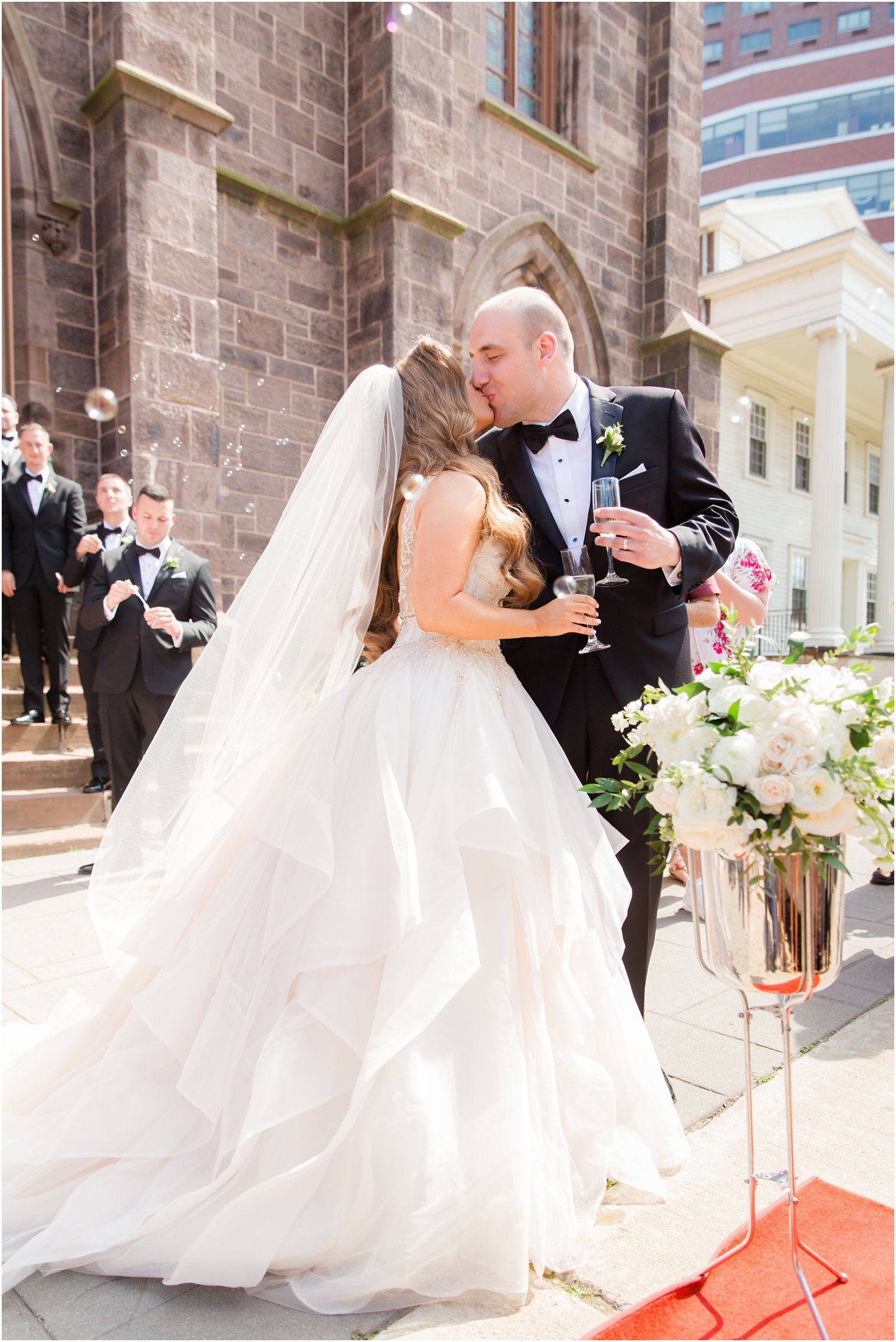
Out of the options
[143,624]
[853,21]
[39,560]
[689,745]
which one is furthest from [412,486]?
[853,21]

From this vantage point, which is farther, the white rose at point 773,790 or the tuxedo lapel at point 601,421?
the tuxedo lapel at point 601,421

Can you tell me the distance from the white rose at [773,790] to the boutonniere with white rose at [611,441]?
1305 mm

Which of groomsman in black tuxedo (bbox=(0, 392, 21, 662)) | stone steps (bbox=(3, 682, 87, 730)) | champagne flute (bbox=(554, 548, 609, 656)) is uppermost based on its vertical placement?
groomsman in black tuxedo (bbox=(0, 392, 21, 662))

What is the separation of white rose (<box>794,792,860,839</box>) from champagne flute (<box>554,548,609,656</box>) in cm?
91

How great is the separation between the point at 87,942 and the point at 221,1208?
7.91 ft

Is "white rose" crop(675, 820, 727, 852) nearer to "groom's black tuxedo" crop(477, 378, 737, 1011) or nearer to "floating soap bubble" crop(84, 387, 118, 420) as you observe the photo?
"groom's black tuxedo" crop(477, 378, 737, 1011)

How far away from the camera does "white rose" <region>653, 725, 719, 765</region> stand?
4.95 feet

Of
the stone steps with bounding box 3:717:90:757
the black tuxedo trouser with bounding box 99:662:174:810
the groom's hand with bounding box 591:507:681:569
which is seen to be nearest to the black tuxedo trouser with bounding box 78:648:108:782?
the stone steps with bounding box 3:717:90:757

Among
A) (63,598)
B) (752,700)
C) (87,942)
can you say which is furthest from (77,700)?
(752,700)

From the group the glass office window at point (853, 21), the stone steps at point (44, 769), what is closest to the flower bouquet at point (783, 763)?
the stone steps at point (44, 769)

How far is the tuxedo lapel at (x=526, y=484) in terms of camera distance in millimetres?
2576

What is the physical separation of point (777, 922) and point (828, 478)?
18335mm

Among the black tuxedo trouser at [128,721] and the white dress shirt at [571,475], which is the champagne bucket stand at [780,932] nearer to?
the white dress shirt at [571,475]

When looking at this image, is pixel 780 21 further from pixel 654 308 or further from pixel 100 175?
pixel 100 175
